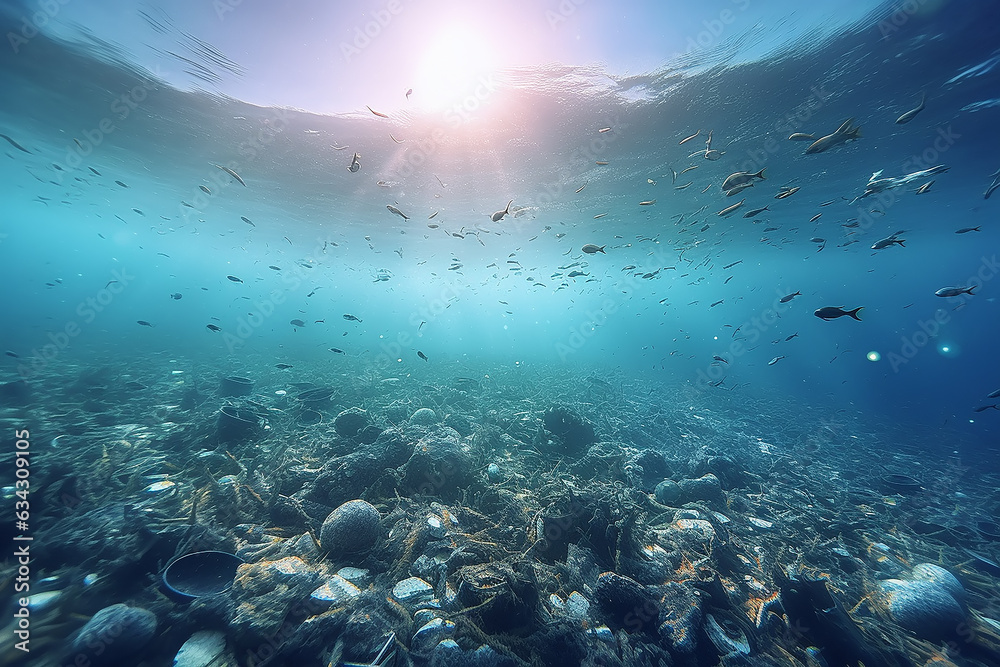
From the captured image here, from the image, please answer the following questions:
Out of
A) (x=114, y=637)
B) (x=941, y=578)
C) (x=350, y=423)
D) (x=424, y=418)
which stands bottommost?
(x=114, y=637)

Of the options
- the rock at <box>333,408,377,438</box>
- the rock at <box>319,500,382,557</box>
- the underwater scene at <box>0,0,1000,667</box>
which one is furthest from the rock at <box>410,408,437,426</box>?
the rock at <box>319,500,382,557</box>

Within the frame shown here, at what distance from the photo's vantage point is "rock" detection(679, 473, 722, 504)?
8188 mm

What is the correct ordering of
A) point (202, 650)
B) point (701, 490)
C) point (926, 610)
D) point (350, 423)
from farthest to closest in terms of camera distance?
point (350, 423) → point (701, 490) → point (926, 610) → point (202, 650)

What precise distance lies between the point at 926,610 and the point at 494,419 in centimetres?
1058

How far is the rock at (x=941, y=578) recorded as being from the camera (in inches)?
199

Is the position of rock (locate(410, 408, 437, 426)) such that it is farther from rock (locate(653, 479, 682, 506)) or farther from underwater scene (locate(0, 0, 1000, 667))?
rock (locate(653, 479, 682, 506))

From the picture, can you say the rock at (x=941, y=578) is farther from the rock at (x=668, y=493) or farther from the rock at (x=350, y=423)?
the rock at (x=350, y=423)

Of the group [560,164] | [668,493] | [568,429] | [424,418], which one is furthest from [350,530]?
[560,164]

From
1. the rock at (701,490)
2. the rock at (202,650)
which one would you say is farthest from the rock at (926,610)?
the rock at (202,650)

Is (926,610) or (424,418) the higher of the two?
(926,610)

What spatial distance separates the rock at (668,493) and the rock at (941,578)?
3.72m

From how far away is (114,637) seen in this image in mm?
3098

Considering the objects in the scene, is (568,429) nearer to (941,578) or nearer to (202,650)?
(941,578)

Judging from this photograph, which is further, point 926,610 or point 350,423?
point 350,423
